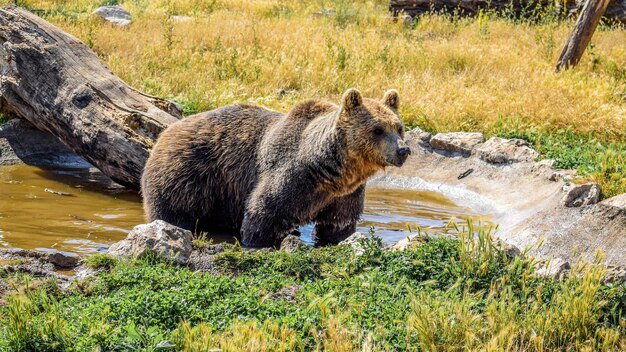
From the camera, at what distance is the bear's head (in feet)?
26.1

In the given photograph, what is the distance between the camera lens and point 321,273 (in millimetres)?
6672

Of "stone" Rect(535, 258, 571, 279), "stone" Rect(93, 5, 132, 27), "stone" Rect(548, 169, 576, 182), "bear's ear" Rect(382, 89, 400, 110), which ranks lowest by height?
"stone" Rect(548, 169, 576, 182)

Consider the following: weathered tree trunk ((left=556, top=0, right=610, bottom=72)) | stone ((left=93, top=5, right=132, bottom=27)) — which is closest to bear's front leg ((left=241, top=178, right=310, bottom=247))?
weathered tree trunk ((left=556, top=0, right=610, bottom=72))

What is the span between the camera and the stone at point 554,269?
644 centimetres

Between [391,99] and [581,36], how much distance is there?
843cm

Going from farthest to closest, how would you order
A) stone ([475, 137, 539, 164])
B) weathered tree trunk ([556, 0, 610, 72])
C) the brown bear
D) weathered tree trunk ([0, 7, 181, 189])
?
weathered tree trunk ([556, 0, 610, 72]) < stone ([475, 137, 539, 164]) < weathered tree trunk ([0, 7, 181, 189]) < the brown bear

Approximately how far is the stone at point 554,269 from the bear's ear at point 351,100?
2.46 metres

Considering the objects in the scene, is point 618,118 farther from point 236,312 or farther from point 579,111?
point 236,312

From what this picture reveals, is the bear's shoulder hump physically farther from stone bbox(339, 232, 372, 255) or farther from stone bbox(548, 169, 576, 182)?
stone bbox(548, 169, 576, 182)

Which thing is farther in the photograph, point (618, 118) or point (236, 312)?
point (618, 118)

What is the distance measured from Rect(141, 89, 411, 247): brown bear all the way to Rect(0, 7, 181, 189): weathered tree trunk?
1285mm

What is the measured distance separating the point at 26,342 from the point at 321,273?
7.97 ft

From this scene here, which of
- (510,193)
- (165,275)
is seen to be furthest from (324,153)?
(510,193)

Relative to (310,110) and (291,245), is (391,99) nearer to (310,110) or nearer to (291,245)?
(310,110)
